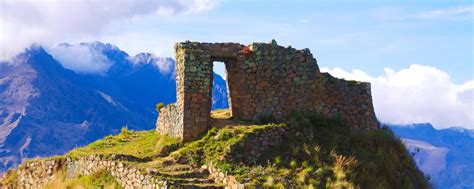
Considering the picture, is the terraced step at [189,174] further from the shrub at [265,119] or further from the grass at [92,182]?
the shrub at [265,119]

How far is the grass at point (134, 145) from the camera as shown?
96.6 ft

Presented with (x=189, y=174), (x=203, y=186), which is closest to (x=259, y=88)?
(x=189, y=174)

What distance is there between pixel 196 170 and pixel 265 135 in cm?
350

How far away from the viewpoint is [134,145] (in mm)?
32125

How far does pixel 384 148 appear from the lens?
30.8 meters

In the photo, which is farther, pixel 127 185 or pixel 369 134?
pixel 369 134

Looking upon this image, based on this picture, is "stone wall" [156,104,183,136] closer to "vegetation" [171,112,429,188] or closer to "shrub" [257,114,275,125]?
"vegetation" [171,112,429,188]

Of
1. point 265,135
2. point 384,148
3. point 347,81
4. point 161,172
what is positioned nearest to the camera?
point 161,172

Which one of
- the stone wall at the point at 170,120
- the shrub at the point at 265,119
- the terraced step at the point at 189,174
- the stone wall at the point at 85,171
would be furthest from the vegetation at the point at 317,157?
the stone wall at the point at 85,171

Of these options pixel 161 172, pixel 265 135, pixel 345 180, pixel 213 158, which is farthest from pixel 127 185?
pixel 345 180

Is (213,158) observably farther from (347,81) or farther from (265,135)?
(347,81)

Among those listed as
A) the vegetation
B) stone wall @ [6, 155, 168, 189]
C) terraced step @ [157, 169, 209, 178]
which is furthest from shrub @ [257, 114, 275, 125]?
stone wall @ [6, 155, 168, 189]

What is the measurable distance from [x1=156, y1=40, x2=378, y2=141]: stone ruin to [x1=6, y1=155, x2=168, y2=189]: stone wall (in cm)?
353

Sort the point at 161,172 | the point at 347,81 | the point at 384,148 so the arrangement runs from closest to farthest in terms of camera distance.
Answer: the point at 161,172, the point at 384,148, the point at 347,81
